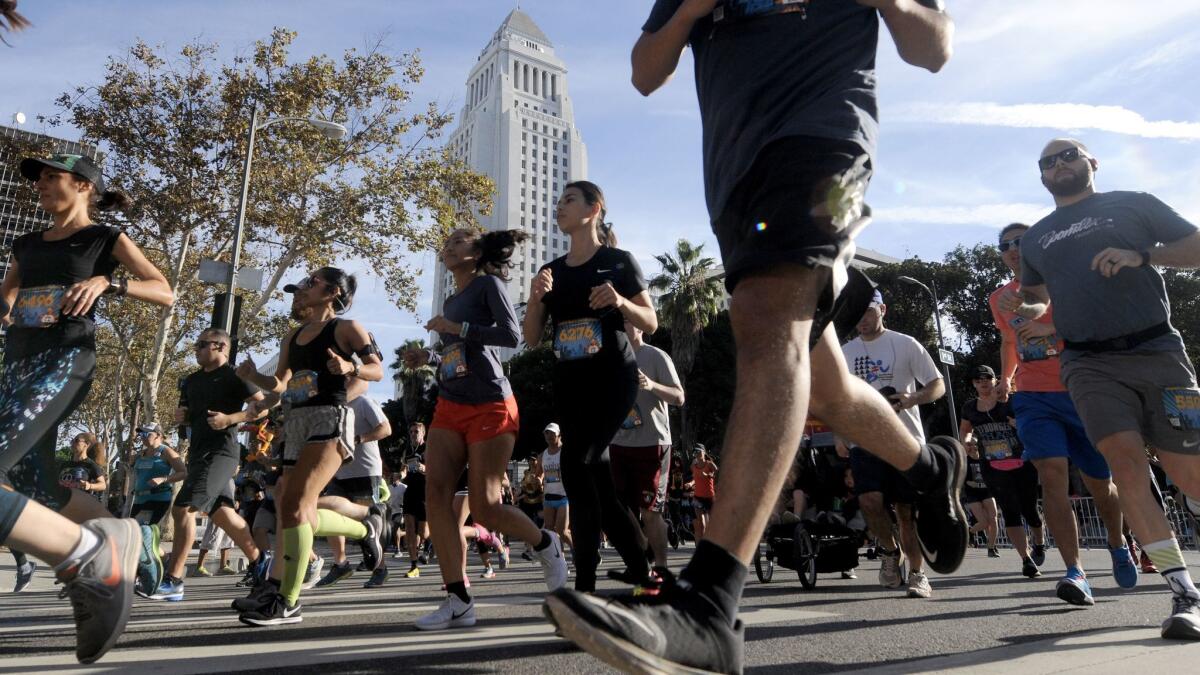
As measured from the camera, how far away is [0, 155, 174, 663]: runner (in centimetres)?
215

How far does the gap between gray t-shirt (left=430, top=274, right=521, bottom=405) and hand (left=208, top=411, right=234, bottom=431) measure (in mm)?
2386

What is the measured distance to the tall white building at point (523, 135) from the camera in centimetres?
12162

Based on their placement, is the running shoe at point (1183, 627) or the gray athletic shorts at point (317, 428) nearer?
the running shoe at point (1183, 627)

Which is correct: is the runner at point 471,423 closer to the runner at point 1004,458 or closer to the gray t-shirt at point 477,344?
the gray t-shirt at point 477,344

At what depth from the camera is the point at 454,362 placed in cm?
409

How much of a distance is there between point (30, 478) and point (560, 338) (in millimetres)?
2238

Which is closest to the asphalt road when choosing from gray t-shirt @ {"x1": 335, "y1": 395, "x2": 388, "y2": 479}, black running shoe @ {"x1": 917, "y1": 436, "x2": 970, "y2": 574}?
black running shoe @ {"x1": 917, "y1": 436, "x2": 970, "y2": 574}

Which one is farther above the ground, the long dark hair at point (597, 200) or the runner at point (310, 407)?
the long dark hair at point (597, 200)

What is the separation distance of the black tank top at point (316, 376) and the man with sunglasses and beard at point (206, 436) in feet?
6.32

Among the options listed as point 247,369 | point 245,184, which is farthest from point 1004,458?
point 245,184

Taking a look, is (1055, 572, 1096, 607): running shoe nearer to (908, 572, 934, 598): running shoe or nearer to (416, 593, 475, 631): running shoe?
(908, 572, 934, 598): running shoe

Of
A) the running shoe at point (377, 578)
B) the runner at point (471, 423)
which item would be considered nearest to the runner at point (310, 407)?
the runner at point (471, 423)

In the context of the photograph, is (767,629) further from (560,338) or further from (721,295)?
(721,295)

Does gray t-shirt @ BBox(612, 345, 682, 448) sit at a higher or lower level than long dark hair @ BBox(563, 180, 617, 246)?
lower
